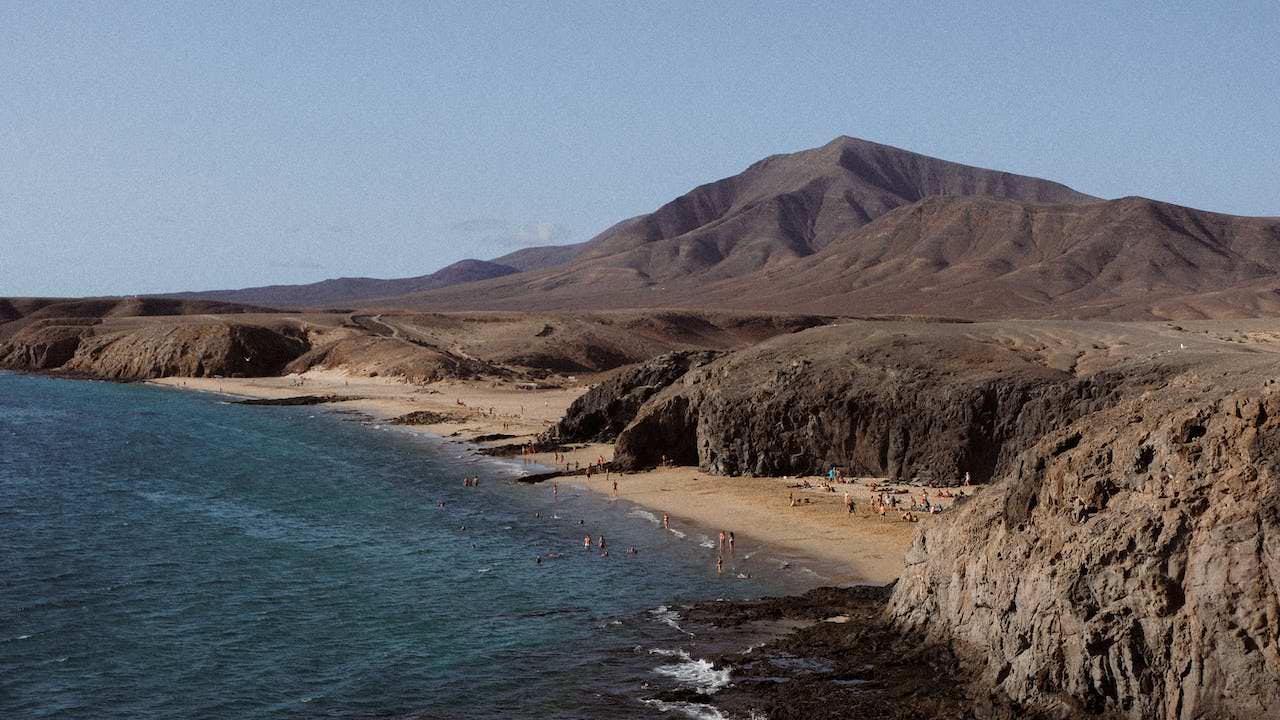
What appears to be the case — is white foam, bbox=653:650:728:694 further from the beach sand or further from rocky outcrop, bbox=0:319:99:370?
rocky outcrop, bbox=0:319:99:370

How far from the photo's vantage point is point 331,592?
41031 millimetres

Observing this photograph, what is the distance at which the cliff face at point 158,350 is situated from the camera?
138250 mm

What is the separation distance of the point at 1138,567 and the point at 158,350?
5347 inches

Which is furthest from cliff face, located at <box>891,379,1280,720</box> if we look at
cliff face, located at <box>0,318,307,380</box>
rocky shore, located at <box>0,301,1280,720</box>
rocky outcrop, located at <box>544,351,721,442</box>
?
cliff face, located at <box>0,318,307,380</box>

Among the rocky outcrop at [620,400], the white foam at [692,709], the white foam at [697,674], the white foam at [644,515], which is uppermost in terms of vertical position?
the rocky outcrop at [620,400]

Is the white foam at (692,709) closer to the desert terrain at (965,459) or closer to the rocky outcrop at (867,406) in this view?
the desert terrain at (965,459)

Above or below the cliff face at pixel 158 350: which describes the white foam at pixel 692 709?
below

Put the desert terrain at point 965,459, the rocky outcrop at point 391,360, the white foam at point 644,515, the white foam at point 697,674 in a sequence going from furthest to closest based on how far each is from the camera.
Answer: the rocky outcrop at point 391,360 < the white foam at point 644,515 < the white foam at point 697,674 < the desert terrain at point 965,459

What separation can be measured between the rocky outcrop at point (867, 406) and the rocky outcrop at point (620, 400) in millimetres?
7083

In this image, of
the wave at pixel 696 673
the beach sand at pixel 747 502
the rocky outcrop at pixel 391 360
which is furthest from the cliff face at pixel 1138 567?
the rocky outcrop at pixel 391 360

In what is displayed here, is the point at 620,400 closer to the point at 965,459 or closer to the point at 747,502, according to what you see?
the point at 747,502

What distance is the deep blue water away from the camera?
31.0 meters

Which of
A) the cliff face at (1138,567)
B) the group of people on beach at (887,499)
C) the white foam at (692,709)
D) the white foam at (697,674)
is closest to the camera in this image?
the cliff face at (1138,567)

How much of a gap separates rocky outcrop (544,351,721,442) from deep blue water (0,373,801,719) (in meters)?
8.67
